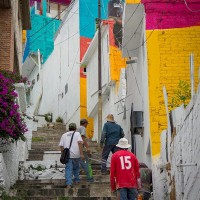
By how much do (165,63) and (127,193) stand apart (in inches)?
177

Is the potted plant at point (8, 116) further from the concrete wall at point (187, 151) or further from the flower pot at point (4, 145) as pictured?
the concrete wall at point (187, 151)

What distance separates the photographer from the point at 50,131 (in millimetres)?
23781

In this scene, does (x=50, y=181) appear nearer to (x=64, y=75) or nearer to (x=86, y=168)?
(x=86, y=168)

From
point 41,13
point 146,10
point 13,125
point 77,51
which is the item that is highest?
point 41,13

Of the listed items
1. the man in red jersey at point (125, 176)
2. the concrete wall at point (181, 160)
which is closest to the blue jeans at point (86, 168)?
the concrete wall at point (181, 160)

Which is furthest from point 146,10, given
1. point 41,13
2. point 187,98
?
point 41,13

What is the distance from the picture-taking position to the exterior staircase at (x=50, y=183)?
34.1 ft

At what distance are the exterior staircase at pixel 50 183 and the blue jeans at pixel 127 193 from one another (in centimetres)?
144

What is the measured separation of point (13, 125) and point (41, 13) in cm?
2534

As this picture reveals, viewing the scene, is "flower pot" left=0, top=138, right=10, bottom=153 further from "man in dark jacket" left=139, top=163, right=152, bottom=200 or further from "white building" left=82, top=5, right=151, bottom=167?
"white building" left=82, top=5, right=151, bottom=167

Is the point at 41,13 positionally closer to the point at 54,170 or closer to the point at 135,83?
the point at 135,83

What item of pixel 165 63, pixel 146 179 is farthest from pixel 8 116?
pixel 165 63

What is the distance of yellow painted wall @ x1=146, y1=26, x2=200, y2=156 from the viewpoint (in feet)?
39.3

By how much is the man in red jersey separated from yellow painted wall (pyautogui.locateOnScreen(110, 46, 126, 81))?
533 inches
